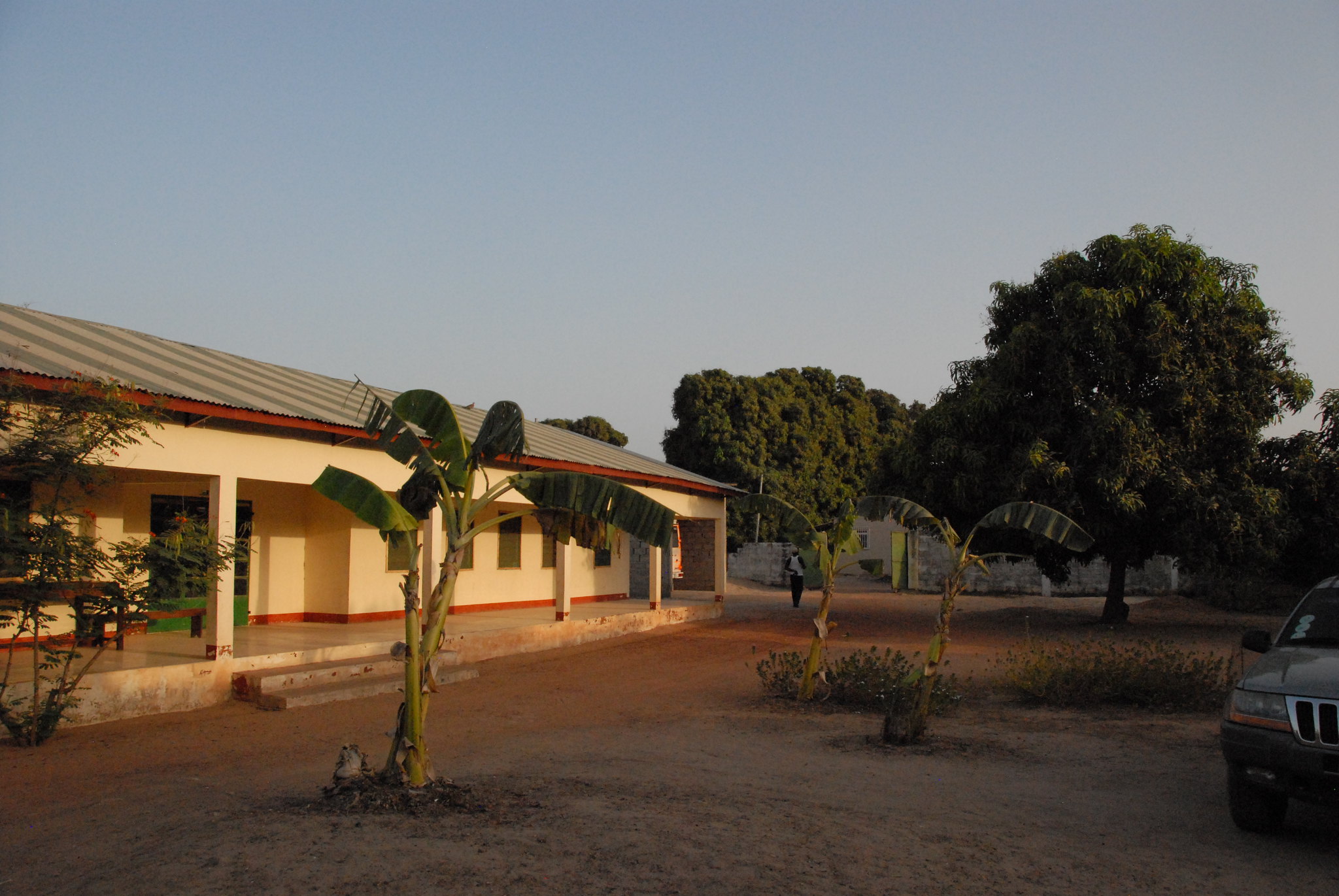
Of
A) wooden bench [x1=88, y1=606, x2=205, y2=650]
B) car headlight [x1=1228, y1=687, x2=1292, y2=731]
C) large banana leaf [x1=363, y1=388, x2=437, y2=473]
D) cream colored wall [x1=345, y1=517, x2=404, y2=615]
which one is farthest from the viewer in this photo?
cream colored wall [x1=345, y1=517, x2=404, y2=615]

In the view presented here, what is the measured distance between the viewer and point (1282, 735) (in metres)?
5.50

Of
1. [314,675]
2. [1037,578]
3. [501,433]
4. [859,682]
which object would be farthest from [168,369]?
[1037,578]

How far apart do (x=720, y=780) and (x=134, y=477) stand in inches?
351

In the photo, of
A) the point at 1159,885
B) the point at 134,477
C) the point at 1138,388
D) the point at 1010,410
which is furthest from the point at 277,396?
the point at 1138,388

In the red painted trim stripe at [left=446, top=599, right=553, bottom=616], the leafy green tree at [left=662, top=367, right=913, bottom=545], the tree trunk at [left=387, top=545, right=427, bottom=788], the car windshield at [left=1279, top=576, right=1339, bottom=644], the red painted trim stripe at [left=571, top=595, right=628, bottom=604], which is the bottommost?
the red painted trim stripe at [left=571, top=595, right=628, bottom=604]

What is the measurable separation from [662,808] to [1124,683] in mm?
6987

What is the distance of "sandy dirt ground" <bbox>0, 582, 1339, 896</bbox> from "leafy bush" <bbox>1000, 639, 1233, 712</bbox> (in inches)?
16.0

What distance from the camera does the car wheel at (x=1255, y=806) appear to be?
5.84 metres

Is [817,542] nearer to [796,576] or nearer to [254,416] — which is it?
[254,416]

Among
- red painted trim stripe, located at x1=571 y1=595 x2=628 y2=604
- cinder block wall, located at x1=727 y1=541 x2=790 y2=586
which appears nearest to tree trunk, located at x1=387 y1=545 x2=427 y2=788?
red painted trim stripe, located at x1=571 y1=595 x2=628 y2=604

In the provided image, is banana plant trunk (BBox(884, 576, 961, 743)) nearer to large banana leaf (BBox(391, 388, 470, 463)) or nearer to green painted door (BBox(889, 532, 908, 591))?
large banana leaf (BBox(391, 388, 470, 463))

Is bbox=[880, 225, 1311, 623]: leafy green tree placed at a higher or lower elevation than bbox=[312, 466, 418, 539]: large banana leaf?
higher

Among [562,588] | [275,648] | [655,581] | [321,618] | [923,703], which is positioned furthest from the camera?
[655,581]

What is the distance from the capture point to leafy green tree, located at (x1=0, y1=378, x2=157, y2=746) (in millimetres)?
8086
